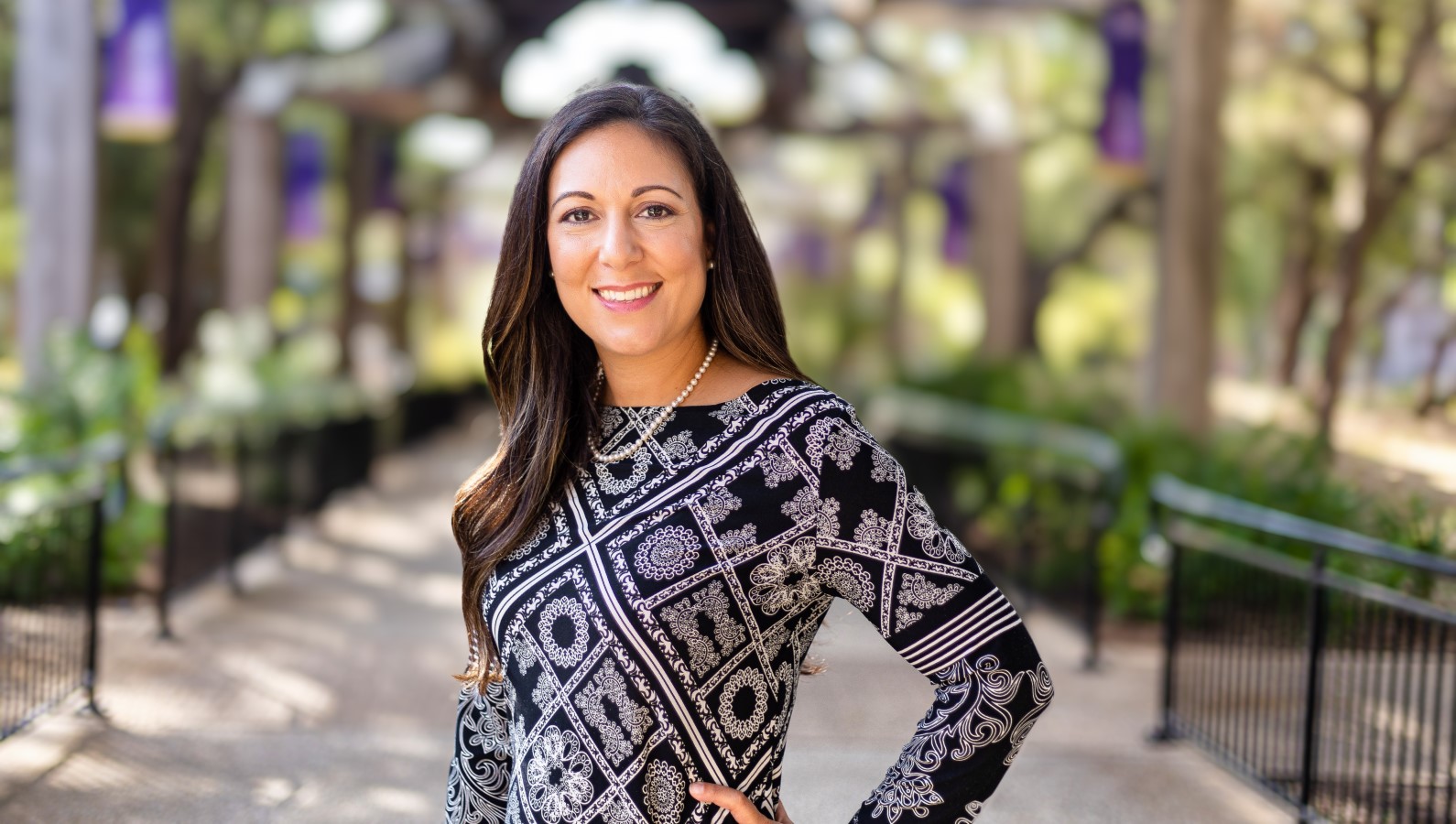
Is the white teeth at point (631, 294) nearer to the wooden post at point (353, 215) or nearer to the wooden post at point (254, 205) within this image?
the wooden post at point (254, 205)

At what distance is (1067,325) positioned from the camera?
32.3 metres

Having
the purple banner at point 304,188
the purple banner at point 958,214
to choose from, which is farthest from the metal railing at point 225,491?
the purple banner at point 958,214

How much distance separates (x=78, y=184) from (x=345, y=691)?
4.60m

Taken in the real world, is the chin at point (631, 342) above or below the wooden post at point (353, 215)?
above

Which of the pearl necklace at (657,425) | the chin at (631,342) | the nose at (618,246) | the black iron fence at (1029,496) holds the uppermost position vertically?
the nose at (618,246)

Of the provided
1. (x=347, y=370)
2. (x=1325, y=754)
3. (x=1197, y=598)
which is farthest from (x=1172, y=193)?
(x=347, y=370)

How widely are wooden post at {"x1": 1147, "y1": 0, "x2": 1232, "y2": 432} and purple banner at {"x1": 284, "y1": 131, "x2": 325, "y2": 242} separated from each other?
31.8 ft

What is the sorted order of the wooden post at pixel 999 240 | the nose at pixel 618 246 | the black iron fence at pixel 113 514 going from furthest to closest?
the wooden post at pixel 999 240
the black iron fence at pixel 113 514
the nose at pixel 618 246

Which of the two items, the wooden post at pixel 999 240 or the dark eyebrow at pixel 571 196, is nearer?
the dark eyebrow at pixel 571 196

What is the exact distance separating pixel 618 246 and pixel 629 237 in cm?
2

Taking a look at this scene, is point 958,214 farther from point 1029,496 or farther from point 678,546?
point 678,546

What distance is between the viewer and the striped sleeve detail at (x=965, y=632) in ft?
6.31

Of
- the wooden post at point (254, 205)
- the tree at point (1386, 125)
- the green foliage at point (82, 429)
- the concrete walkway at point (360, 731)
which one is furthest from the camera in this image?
the wooden post at point (254, 205)

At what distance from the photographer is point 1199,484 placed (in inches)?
351
